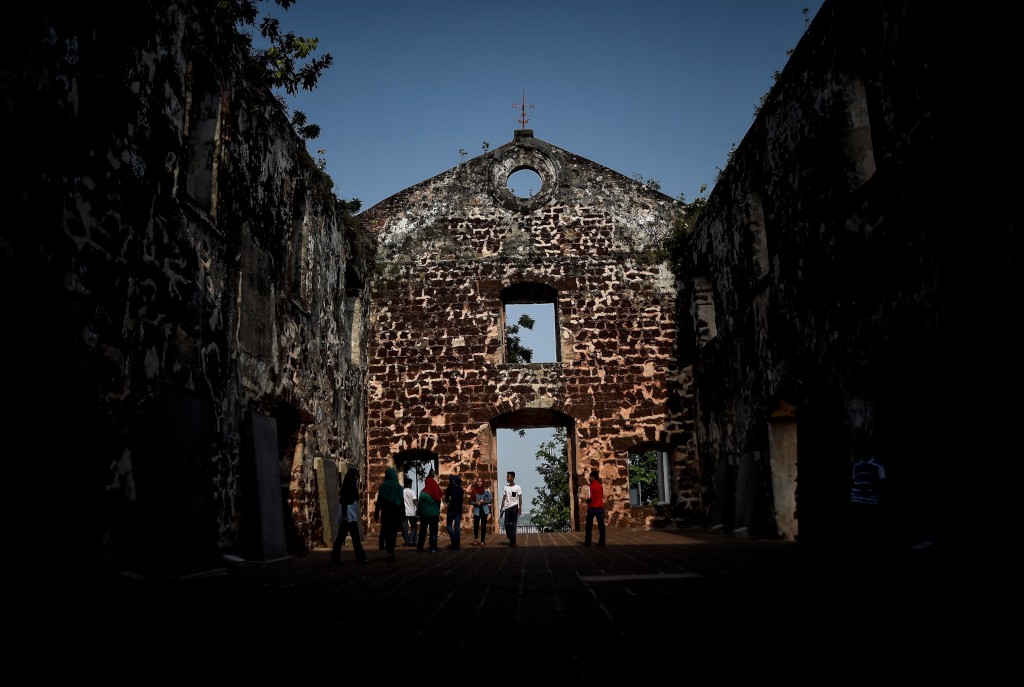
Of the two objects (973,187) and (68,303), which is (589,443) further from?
(68,303)

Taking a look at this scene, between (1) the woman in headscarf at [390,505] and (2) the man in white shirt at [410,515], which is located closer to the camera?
(1) the woman in headscarf at [390,505]

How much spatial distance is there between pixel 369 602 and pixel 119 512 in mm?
3025

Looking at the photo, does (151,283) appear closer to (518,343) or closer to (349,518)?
(349,518)

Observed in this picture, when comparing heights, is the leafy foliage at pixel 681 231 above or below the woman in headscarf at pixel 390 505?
above

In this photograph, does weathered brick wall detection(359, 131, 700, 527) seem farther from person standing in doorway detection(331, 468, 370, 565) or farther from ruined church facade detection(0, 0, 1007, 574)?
person standing in doorway detection(331, 468, 370, 565)

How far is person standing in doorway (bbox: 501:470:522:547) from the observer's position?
41.0 feet

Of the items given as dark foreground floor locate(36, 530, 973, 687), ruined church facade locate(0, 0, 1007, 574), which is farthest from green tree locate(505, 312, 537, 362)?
dark foreground floor locate(36, 530, 973, 687)

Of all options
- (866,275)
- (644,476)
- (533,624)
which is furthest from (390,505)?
(644,476)

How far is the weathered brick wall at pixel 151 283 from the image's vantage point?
550 centimetres

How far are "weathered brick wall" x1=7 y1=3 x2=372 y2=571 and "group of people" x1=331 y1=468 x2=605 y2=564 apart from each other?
129cm

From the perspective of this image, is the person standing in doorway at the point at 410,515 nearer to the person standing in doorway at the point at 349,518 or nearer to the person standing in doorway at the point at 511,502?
the person standing in doorway at the point at 511,502

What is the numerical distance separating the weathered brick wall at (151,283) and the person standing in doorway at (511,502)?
9.97ft

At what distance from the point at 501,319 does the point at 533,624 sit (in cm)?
1324

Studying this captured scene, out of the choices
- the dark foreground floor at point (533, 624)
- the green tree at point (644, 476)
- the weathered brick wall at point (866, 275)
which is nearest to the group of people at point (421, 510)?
the dark foreground floor at point (533, 624)
